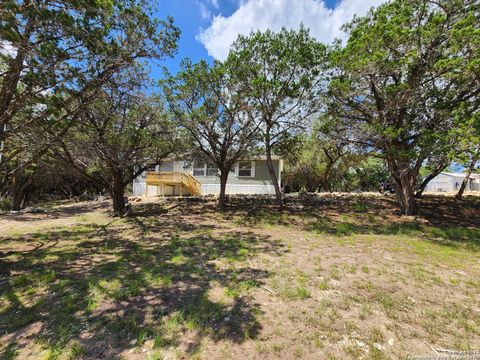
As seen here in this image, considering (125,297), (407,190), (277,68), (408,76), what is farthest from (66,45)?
(407,190)

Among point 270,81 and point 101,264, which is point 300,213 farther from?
point 101,264

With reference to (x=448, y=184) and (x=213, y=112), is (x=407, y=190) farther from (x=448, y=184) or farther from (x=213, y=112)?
(x=448, y=184)

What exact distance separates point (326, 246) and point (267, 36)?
8.30 meters

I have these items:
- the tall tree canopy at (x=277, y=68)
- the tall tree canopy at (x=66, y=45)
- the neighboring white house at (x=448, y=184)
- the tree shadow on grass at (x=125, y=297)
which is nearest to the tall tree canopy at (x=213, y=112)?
the tall tree canopy at (x=277, y=68)

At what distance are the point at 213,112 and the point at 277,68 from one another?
10.9 feet

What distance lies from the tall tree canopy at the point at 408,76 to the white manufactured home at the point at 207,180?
8.38m

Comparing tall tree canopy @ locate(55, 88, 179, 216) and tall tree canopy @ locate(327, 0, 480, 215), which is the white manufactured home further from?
tall tree canopy @ locate(327, 0, 480, 215)

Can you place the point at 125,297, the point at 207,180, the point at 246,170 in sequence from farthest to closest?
the point at 207,180
the point at 246,170
the point at 125,297

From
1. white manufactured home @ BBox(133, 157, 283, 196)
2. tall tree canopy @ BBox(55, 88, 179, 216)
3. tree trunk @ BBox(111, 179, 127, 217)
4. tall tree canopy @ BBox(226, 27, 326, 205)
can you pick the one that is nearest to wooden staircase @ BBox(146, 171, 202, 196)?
white manufactured home @ BBox(133, 157, 283, 196)

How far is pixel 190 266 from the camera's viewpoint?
4.89m

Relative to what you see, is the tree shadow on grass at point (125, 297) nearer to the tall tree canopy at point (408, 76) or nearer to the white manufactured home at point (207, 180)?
the tall tree canopy at point (408, 76)

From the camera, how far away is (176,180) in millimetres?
16844

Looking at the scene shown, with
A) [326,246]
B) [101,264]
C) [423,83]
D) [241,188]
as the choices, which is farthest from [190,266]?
[241,188]

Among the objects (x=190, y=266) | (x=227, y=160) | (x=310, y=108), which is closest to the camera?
(x=190, y=266)
